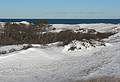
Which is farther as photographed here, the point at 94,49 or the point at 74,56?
the point at 94,49

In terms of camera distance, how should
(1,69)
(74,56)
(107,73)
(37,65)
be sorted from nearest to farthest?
(107,73) → (1,69) → (37,65) → (74,56)

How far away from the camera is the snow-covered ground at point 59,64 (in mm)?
13875

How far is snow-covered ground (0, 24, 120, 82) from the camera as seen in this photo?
546 inches

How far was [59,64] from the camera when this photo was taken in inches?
675

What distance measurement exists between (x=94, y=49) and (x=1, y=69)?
24.5 ft

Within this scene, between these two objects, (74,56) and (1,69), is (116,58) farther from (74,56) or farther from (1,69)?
(1,69)

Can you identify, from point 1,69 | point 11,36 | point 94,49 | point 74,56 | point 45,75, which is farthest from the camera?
point 11,36

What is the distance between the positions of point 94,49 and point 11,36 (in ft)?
43.1

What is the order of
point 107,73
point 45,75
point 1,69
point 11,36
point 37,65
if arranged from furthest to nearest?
point 11,36 → point 37,65 → point 1,69 → point 45,75 → point 107,73

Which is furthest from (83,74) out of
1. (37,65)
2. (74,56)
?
(74,56)

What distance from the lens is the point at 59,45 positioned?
22.6 m

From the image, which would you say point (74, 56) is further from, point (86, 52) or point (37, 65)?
point (37, 65)

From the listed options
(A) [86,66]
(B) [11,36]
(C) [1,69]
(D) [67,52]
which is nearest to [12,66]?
(C) [1,69]

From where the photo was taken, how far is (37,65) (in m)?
17.0
